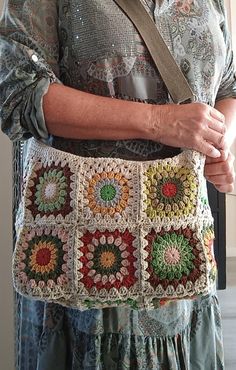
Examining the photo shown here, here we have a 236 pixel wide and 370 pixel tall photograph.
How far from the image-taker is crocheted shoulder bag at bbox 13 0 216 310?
544mm

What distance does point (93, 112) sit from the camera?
576 millimetres

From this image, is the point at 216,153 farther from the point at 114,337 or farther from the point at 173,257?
the point at 114,337

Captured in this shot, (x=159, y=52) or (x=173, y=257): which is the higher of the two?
(x=159, y=52)

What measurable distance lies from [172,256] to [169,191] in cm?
7

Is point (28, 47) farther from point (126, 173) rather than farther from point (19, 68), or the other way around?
point (126, 173)

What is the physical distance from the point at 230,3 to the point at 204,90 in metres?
1.13

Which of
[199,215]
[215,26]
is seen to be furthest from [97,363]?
[215,26]

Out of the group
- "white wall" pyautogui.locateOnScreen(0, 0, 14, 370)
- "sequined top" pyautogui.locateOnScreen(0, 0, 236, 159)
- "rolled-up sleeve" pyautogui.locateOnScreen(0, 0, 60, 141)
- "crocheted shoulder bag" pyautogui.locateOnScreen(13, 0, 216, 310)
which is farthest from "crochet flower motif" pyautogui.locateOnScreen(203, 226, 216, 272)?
"white wall" pyautogui.locateOnScreen(0, 0, 14, 370)

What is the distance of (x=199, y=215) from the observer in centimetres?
57

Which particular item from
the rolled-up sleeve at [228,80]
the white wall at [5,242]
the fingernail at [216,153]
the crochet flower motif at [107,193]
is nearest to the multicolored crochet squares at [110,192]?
the crochet flower motif at [107,193]

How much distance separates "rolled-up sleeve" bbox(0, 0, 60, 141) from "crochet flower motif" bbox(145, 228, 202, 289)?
0.19m

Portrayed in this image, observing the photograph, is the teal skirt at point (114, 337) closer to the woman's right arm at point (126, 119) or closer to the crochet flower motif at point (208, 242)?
the crochet flower motif at point (208, 242)

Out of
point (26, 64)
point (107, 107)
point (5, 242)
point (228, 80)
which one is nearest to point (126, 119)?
point (107, 107)

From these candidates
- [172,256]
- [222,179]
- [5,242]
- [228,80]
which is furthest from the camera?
[5,242]
